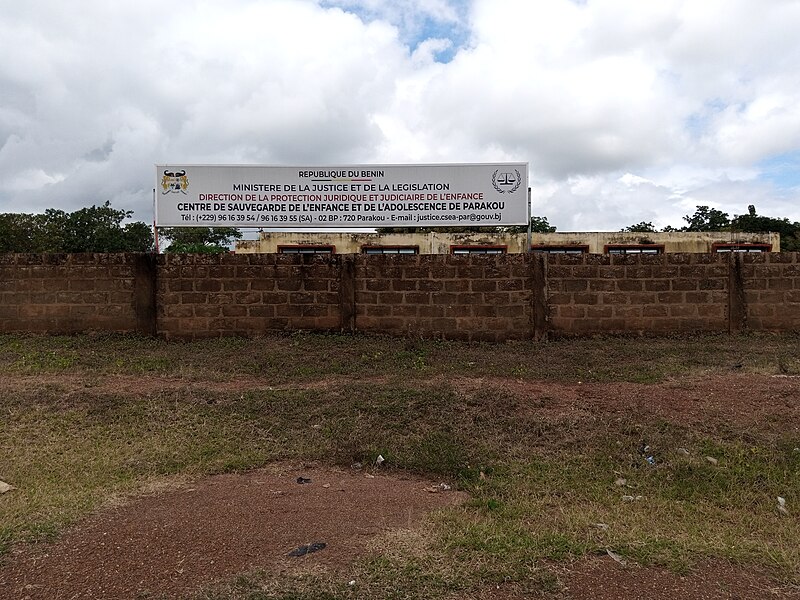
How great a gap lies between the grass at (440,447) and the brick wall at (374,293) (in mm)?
751

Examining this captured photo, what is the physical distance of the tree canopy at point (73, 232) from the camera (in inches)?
1144

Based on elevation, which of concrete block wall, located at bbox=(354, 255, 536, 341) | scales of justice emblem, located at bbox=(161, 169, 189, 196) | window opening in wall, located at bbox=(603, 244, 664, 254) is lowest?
concrete block wall, located at bbox=(354, 255, 536, 341)

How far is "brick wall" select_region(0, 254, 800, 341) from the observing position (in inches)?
336

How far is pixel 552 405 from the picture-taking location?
5527 millimetres

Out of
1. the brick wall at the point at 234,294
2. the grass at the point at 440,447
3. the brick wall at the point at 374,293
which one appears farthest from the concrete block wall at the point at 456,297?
the brick wall at the point at 234,294

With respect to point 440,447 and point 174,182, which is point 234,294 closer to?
point 174,182

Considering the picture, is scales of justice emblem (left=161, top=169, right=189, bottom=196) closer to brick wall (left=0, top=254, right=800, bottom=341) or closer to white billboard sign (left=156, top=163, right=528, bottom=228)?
white billboard sign (left=156, top=163, right=528, bottom=228)

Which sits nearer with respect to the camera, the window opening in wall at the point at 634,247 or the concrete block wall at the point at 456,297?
the concrete block wall at the point at 456,297

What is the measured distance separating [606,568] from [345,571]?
1243 mm

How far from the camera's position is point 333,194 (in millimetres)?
10469

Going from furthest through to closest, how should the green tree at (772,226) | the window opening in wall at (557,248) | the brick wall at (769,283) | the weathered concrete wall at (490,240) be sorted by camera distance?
the green tree at (772,226)
the window opening in wall at (557,248)
the weathered concrete wall at (490,240)
the brick wall at (769,283)

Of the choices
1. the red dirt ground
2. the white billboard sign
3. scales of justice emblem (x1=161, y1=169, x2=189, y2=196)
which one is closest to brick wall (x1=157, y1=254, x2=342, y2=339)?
the white billboard sign

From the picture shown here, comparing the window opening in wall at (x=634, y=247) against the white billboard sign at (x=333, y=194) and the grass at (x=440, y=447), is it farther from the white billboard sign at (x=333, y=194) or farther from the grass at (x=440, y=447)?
the grass at (x=440, y=447)

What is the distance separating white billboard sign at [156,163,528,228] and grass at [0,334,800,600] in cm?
333
